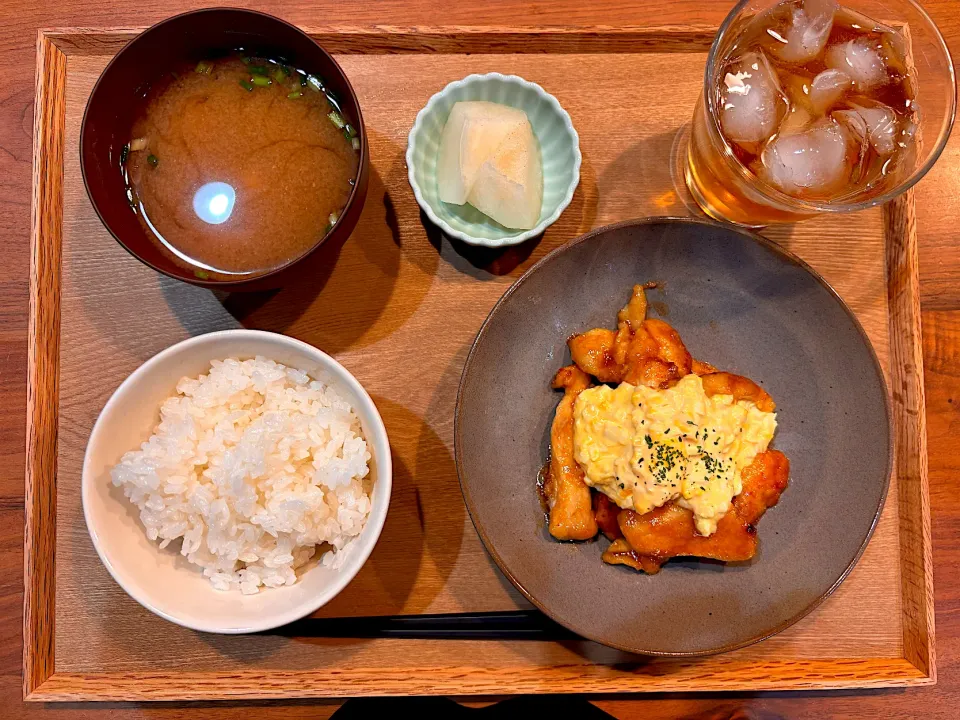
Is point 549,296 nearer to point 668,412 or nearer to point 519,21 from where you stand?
point 668,412

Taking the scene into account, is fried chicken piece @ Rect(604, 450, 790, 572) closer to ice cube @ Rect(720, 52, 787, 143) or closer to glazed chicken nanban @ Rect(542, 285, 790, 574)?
glazed chicken nanban @ Rect(542, 285, 790, 574)

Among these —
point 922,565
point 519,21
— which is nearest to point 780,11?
Answer: point 519,21

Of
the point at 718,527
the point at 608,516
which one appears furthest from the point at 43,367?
the point at 718,527

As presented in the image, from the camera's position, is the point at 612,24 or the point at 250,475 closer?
the point at 250,475

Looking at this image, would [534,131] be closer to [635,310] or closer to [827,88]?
[635,310]

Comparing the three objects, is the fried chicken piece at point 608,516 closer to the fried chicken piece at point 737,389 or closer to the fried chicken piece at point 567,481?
the fried chicken piece at point 567,481

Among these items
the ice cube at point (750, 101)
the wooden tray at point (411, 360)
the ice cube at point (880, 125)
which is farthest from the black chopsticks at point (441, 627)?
the ice cube at point (880, 125)
